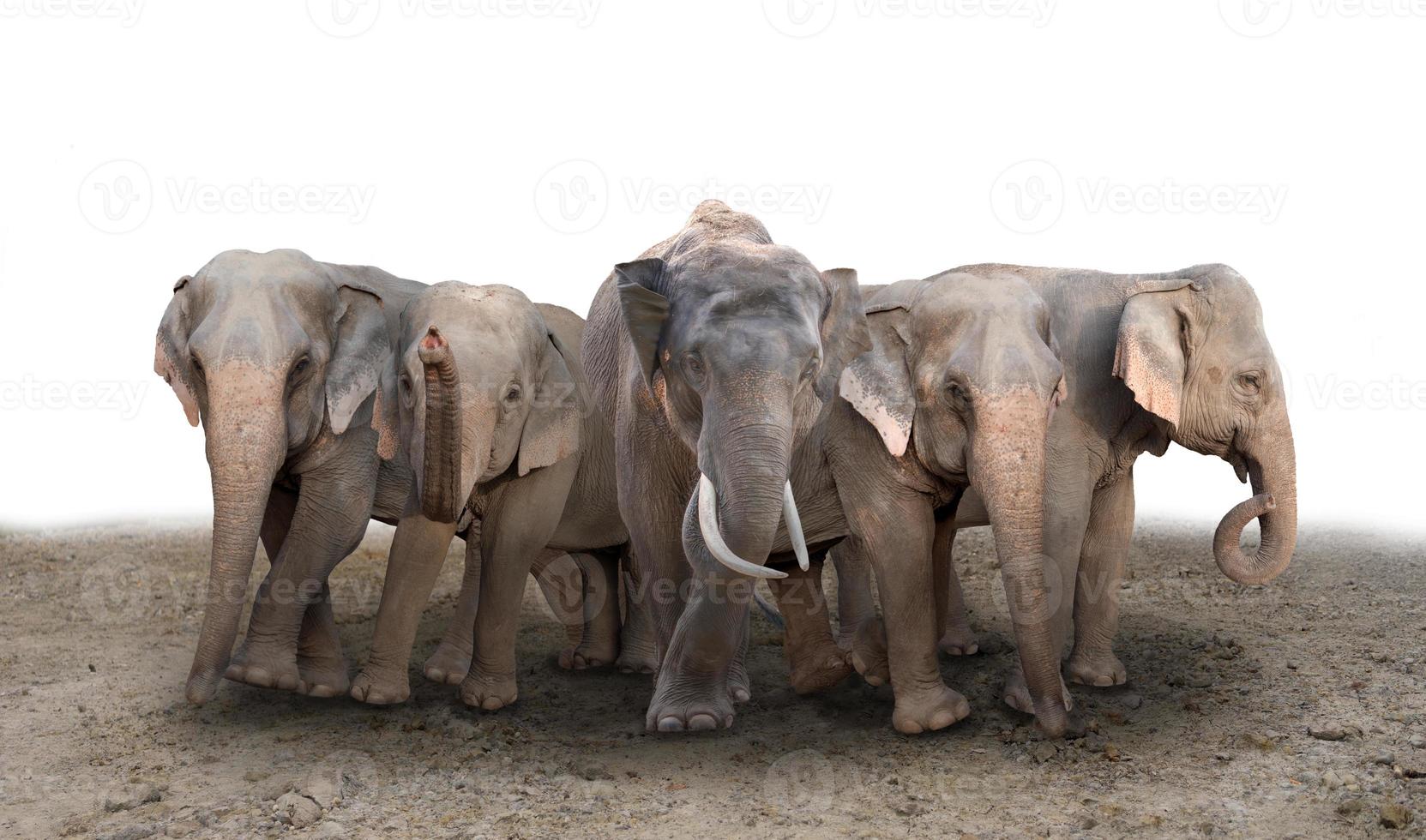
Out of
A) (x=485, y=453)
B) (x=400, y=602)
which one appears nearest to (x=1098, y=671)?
(x=485, y=453)

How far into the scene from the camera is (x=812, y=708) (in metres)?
8.30

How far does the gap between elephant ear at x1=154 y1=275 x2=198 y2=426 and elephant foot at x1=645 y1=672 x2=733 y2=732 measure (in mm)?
3121

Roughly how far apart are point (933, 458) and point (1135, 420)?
1814 mm

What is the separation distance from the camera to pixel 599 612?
10047 mm

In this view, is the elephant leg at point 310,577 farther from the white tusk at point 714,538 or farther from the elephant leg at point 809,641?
the white tusk at point 714,538

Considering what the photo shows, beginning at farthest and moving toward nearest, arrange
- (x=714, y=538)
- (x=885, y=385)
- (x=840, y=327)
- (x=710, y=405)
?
(x=885, y=385) → (x=840, y=327) → (x=710, y=405) → (x=714, y=538)

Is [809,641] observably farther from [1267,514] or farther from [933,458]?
[1267,514]

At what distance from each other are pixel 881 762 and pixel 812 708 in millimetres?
1135

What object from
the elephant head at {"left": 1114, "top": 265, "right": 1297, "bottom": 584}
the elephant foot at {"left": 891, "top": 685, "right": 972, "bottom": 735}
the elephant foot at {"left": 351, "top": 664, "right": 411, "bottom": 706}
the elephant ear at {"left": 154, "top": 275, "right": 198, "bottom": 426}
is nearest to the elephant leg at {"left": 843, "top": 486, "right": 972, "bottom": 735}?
the elephant foot at {"left": 891, "top": 685, "right": 972, "bottom": 735}

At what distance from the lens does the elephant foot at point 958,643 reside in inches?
376

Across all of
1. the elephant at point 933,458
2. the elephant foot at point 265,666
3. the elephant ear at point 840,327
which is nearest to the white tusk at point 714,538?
the elephant ear at point 840,327

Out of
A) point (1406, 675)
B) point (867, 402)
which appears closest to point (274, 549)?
point (867, 402)

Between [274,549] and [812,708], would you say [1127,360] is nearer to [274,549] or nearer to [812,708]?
[812,708]

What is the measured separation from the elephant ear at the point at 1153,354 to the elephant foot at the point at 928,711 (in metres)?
2.07
